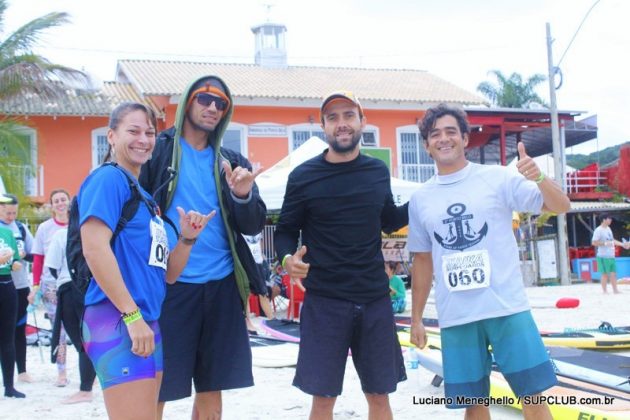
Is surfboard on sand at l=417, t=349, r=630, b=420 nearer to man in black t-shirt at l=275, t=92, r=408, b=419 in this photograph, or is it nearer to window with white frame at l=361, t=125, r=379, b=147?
man in black t-shirt at l=275, t=92, r=408, b=419

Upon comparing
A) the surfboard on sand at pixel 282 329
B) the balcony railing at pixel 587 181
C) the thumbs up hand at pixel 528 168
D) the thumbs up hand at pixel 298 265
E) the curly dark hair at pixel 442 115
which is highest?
the balcony railing at pixel 587 181

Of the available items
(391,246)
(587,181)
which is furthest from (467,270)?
(587,181)

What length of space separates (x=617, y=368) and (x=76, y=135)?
757 inches

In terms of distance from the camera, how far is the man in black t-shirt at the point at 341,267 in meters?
3.48

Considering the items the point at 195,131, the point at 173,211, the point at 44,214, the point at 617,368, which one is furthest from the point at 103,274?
the point at 44,214

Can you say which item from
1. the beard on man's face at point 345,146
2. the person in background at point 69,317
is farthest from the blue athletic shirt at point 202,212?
the person in background at point 69,317

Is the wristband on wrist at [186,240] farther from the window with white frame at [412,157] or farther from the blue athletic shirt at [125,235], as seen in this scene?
the window with white frame at [412,157]

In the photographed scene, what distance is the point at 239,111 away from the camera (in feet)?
72.2

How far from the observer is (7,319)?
232 inches

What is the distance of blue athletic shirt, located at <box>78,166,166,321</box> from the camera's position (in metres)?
2.54

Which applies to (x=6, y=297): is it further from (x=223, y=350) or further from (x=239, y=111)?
(x=239, y=111)

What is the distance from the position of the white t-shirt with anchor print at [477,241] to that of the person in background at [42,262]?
4.18 m

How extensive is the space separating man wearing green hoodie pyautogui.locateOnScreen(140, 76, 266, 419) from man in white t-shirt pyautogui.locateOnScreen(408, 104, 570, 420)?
1024mm

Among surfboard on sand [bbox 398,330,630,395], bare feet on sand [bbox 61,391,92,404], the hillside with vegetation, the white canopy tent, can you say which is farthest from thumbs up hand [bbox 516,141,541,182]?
the hillside with vegetation
